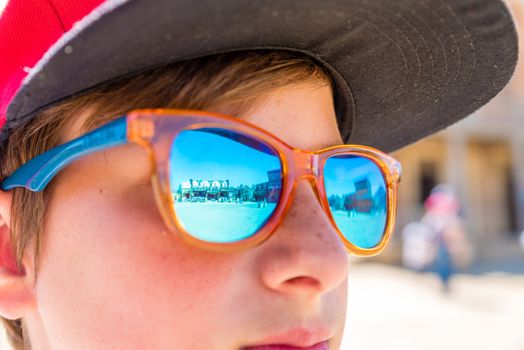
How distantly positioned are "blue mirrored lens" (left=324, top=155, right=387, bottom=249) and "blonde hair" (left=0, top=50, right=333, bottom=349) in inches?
10.2

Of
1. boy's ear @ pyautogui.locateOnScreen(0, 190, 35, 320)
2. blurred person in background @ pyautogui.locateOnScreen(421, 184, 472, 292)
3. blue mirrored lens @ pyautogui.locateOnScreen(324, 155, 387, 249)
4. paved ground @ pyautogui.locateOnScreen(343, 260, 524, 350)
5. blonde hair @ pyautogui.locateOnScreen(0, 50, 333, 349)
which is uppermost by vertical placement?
blonde hair @ pyautogui.locateOnScreen(0, 50, 333, 349)

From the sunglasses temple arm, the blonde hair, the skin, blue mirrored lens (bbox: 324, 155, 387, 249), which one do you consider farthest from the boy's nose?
the sunglasses temple arm

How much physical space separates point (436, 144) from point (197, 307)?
16327 millimetres

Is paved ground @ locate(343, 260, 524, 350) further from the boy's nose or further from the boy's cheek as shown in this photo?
the boy's cheek

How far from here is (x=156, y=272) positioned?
983 millimetres

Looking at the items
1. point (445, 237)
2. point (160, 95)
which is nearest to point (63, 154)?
point (160, 95)

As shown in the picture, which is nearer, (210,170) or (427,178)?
(210,170)

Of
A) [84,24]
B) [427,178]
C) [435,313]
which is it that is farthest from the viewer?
[427,178]

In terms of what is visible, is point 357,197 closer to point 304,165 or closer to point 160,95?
point 304,165

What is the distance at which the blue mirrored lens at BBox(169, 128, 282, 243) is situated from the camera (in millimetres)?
965

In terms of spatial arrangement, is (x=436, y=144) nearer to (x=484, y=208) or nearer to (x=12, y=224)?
(x=484, y=208)

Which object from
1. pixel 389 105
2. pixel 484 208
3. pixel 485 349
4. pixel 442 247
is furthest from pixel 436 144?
pixel 389 105

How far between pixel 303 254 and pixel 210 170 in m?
0.26

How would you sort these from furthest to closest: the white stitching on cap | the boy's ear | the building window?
1. the building window
2. the boy's ear
3. the white stitching on cap
